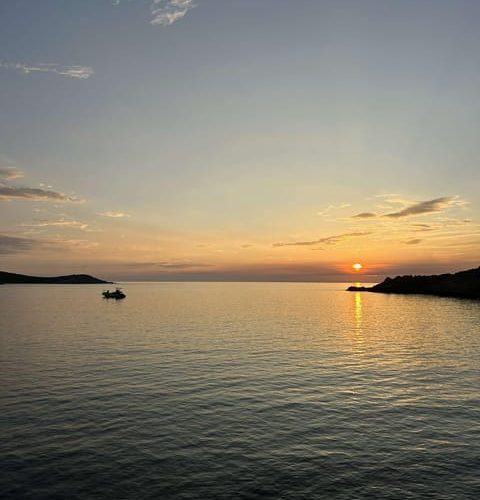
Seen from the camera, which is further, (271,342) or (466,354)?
(271,342)

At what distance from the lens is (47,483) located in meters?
22.2

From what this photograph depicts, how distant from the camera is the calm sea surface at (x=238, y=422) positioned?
Answer: 22.6m

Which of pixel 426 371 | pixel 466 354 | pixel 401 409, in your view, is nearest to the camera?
pixel 401 409

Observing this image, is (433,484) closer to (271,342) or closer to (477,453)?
(477,453)

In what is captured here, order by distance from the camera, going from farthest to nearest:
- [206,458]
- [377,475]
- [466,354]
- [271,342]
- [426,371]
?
[271,342]
[466,354]
[426,371]
[206,458]
[377,475]

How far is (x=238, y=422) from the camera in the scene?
32188 millimetres

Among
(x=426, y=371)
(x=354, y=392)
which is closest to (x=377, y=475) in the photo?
(x=354, y=392)

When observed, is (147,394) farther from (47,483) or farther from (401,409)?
(401,409)

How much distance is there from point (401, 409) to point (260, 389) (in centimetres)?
1331

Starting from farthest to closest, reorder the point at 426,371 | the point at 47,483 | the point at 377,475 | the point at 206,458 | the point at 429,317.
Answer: the point at 429,317 → the point at 426,371 → the point at 206,458 → the point at 377,475 → the point at 47,483

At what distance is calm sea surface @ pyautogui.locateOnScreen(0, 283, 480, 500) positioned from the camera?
74.1 ft

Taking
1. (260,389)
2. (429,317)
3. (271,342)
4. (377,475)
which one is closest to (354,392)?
(260,389)

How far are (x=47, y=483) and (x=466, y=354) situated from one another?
59853 mm

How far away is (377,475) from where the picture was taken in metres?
23.7
